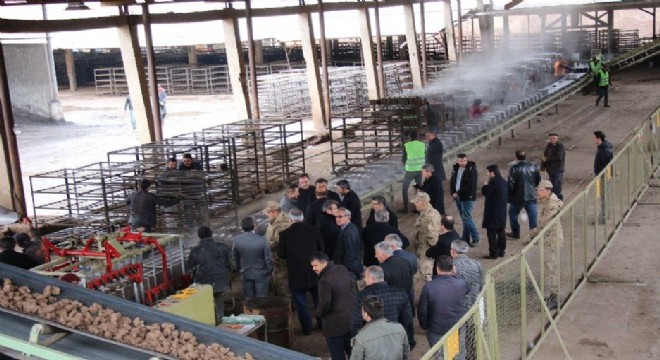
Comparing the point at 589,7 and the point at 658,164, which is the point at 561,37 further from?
the point at 658,164

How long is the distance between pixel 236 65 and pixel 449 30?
55.4ft

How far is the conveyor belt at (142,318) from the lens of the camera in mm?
7312

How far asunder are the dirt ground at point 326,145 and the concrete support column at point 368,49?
5.03 metres

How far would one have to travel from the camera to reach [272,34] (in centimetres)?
3519

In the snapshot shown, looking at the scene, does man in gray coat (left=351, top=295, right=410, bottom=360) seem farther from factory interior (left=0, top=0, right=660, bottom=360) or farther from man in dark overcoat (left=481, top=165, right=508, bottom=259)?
man in dark overcoat (left=481, top=165, right=508, bottom=259)

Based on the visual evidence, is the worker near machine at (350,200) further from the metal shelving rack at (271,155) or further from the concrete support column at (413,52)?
the concrete support column at (413,52)

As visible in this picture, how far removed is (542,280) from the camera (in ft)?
32.9

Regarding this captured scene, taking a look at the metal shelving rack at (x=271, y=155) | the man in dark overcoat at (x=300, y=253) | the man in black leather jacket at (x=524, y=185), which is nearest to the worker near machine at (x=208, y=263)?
the man in dark overcoat at (x=300, y=253)

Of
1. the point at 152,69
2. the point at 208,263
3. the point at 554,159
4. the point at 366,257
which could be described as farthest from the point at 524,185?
the point at 152,69

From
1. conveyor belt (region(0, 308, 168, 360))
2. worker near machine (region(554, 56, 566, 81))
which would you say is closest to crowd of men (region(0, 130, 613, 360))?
conveyor belt (region(0, 308, 168, 360))

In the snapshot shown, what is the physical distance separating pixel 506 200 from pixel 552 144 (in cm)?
315

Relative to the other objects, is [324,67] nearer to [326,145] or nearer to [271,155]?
[326,145]

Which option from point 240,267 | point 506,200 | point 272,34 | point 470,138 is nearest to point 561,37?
point 272,34

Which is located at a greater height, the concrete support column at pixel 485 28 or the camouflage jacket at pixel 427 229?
the concrete support column at pixel 485 28
